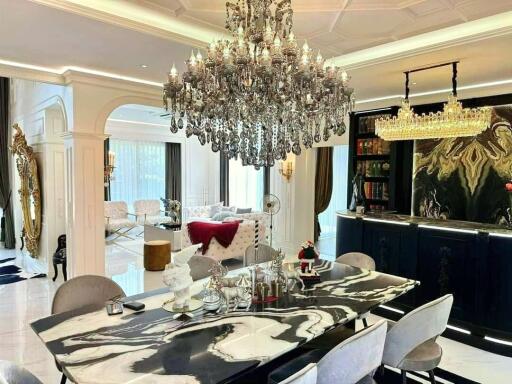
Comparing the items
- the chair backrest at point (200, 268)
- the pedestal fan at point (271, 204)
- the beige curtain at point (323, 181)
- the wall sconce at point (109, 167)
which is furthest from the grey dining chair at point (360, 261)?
the wall sconce at point (109, 167)

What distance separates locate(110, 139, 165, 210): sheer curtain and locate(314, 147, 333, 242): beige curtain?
4.78 meters

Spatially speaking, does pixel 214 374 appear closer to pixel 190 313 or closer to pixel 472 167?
pixel 190 313

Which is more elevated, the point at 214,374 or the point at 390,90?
the point at 390,90

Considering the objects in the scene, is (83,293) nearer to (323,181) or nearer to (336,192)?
(323,181)

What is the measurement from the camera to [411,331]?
2119 mm

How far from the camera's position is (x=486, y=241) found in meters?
3.62

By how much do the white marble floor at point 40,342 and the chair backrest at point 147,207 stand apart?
3601 millimetres

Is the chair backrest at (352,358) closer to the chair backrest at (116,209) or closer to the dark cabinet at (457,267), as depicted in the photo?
the dark cabinet at (457,267)

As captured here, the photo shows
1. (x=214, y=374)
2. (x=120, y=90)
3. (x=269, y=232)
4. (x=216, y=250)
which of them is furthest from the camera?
(x=269, y=232)

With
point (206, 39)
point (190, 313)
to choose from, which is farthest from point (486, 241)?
point (206, 39)

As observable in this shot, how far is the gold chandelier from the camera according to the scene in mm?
3658

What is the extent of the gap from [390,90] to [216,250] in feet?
13.1

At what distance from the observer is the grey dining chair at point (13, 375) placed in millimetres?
1419

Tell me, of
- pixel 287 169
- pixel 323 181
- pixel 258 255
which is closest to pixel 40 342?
pixel 258 255
